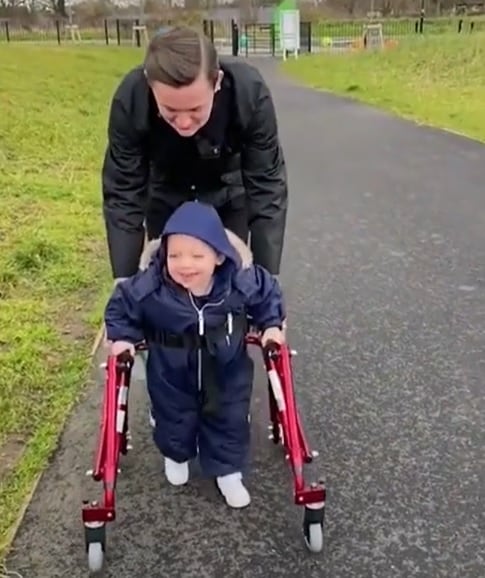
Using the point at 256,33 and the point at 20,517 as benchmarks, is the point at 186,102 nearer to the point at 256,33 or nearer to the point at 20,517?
the point at 20,517

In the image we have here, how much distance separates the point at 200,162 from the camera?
2777 mm

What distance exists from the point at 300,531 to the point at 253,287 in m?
0.75

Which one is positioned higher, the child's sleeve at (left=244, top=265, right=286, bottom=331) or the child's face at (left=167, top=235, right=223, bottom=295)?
the child's face at (left=167, top=235, right=223, bottom=295)

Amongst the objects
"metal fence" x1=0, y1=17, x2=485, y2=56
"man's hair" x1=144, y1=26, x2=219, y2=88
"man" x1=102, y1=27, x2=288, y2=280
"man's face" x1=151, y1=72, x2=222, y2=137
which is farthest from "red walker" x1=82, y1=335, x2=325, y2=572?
"metal fence" x1=0, y1=17, x2=485, y2=56

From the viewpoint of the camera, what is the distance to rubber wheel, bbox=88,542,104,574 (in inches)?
95.7

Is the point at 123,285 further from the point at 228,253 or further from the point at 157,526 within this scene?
the point at 157,526

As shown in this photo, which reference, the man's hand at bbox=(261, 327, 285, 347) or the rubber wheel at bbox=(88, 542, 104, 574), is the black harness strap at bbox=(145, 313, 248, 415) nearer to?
the man's hand at bbox=(261, 327, 285, 347)

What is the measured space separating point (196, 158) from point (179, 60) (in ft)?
1.65

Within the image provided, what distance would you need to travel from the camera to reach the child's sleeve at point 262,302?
256 cm

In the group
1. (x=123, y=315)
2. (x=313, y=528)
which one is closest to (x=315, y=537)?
(x=313, y=528)

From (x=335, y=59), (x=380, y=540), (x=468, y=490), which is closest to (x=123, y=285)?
(x=380, y=540)

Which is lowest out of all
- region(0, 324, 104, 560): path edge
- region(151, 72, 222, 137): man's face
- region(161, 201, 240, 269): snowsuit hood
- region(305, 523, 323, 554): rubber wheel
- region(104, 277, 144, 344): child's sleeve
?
region(0, 324, 104, 560): path edge

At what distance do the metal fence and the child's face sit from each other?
101 feet

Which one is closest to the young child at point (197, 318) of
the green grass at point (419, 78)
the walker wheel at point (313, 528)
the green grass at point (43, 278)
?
the walker wheel at point (313, 528)
